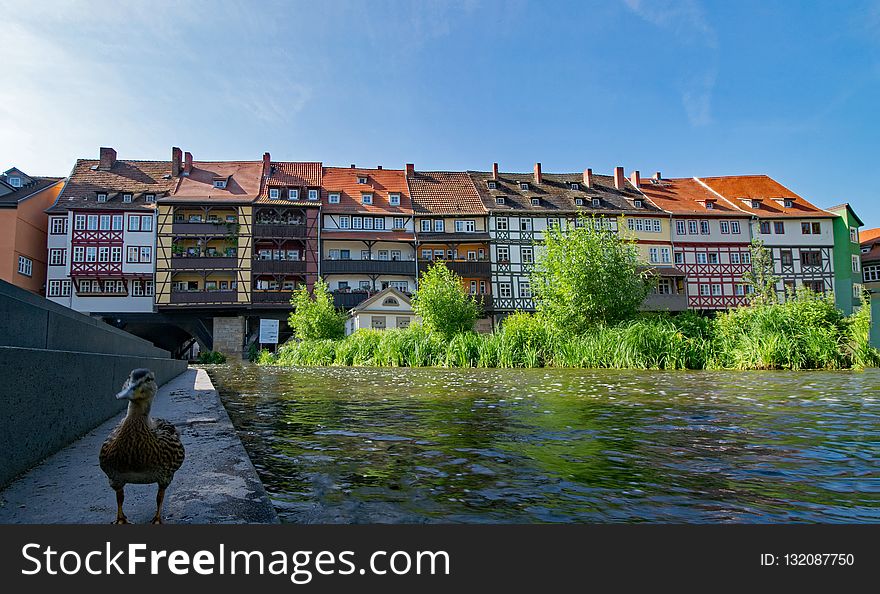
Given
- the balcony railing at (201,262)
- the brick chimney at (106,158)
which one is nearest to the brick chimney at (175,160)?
the brick chimney at (106,158)

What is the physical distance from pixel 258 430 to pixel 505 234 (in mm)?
44721

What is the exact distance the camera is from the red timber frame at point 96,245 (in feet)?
144

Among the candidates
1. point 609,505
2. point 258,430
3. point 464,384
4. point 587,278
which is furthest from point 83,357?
point 587,278

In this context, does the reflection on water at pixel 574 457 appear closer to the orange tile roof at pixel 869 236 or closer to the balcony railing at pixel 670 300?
the balcony railing at pixel 670 300

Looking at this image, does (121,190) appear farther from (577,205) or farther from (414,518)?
(414,518)

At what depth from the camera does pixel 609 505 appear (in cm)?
335

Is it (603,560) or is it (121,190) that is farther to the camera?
(121,190)

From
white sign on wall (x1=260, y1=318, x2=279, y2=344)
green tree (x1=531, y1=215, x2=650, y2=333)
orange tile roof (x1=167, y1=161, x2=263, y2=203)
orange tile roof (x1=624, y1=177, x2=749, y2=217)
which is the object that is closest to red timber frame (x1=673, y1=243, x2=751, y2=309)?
orange tile roof (x1=624, y1=177, x2=749, y2=217)

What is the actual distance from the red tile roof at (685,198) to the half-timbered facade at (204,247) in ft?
121

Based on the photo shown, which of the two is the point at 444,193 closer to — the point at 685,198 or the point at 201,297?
the point at 201,297

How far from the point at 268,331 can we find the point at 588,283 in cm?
2945

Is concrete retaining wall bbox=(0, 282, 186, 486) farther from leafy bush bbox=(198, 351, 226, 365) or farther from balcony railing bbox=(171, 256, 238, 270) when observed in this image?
balcony railing bbox=(171, 256, 238, 270)

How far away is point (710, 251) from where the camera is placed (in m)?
51.4

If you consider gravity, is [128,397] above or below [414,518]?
above
